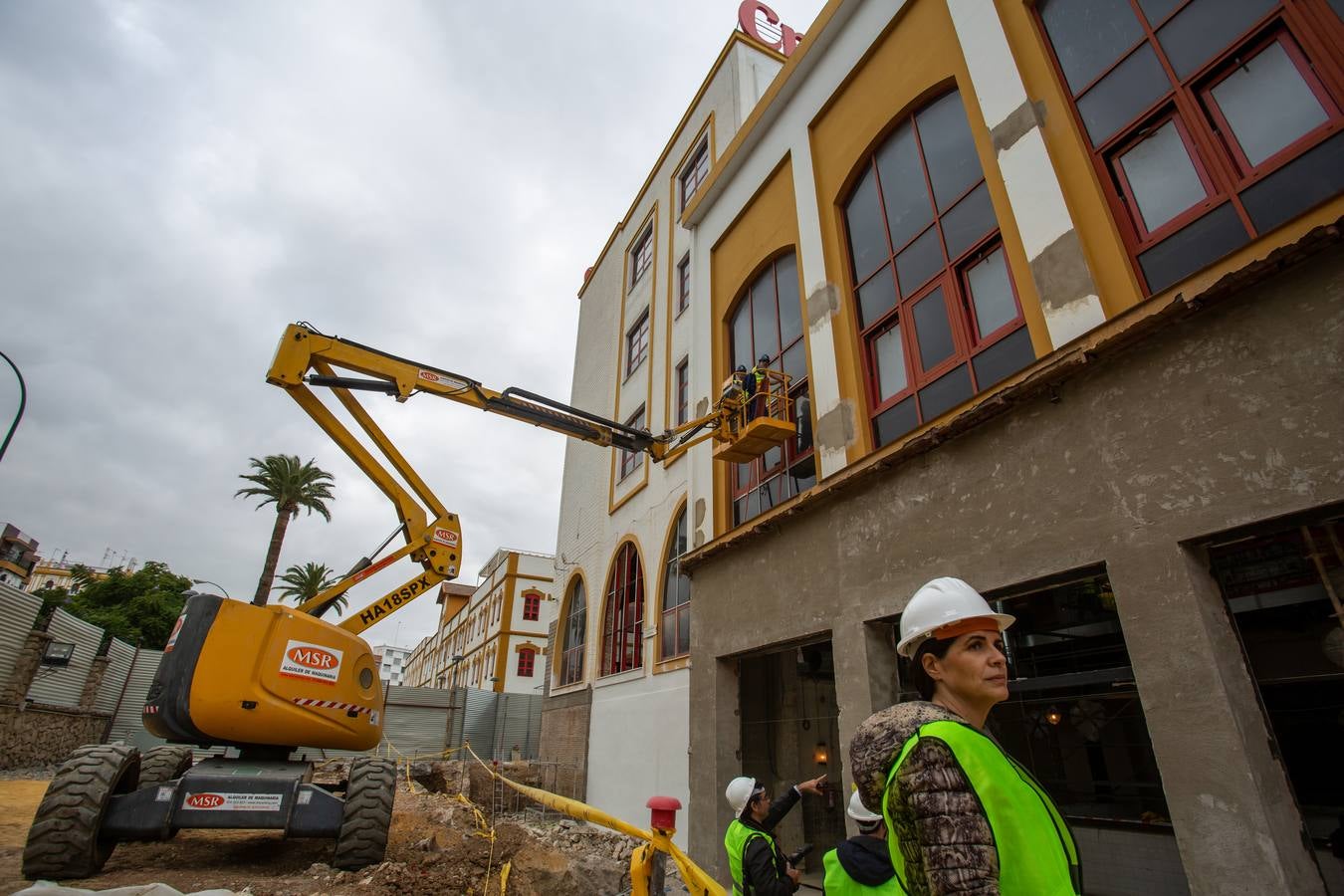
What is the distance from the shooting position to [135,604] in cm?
4019

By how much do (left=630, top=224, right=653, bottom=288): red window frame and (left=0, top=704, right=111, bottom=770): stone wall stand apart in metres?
21.2

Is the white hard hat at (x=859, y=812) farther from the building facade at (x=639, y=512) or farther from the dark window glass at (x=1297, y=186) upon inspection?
the building facade at (x=639, y=512)

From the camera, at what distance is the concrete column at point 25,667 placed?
54.8ft

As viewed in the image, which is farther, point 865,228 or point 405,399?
point 405,399

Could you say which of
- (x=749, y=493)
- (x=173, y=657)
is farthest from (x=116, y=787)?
(x=749, y=493)

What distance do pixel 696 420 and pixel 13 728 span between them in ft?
65.4

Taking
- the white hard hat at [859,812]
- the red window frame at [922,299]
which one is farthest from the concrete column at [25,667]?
the red window frame at [922,299]

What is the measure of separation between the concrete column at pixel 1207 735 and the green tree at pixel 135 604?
159ft

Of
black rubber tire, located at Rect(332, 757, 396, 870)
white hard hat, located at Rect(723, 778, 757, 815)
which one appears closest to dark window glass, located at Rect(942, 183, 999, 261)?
white hard hat, located at Rect(723, 778, 757, 815)

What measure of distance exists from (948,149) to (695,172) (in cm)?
1296

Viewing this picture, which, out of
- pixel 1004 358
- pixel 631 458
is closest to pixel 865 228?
pixel 1004 358

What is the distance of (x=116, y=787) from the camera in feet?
24.0

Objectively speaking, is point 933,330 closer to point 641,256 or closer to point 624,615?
point 624,615

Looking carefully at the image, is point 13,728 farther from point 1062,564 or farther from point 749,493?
point 1062,564
